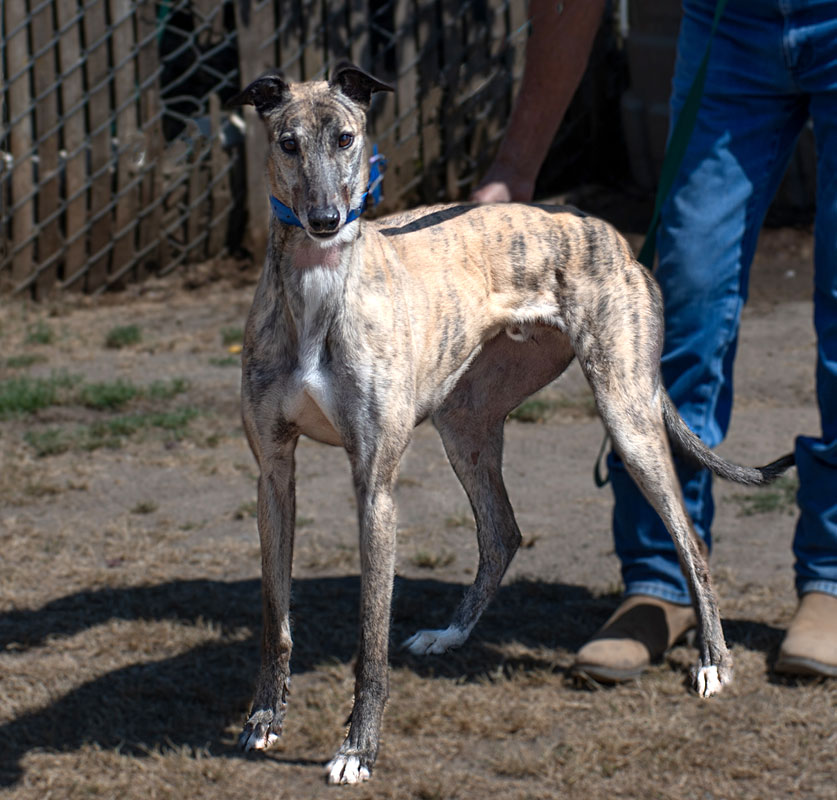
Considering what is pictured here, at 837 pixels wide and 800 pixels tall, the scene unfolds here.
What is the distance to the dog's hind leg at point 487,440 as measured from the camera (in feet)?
12.6

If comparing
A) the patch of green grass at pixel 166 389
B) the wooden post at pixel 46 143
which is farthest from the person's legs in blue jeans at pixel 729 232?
the wooden post at pixel 46 143

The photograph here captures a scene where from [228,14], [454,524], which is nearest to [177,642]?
[454,524]

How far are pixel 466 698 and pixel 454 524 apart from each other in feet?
4.34

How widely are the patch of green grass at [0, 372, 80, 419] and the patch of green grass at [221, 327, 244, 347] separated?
964 millimetres

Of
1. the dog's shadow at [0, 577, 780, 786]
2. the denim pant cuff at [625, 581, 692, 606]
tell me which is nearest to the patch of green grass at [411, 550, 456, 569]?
the dog's shadow at [0, 577, 780, 786]

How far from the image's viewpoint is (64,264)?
762 cm

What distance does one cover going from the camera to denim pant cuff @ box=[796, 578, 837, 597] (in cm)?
393

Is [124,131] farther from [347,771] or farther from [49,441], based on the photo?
[347,771]

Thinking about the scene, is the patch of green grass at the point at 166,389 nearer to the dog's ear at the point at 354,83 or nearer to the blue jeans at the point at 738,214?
the blue jeans at the point at 738,214

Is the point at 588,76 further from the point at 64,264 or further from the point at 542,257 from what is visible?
the point at 542,257

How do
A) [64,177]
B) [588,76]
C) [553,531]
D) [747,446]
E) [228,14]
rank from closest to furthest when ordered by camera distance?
[553,531], [747,446], [64,177], [228,14], [588,76]

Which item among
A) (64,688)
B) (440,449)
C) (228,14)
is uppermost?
(228,14)

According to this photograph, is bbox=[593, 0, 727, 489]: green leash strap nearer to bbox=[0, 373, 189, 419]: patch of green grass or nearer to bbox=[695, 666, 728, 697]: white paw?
bbox=[695, 666, 728, 697]: white paw

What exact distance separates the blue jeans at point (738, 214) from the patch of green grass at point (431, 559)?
2.82ft
